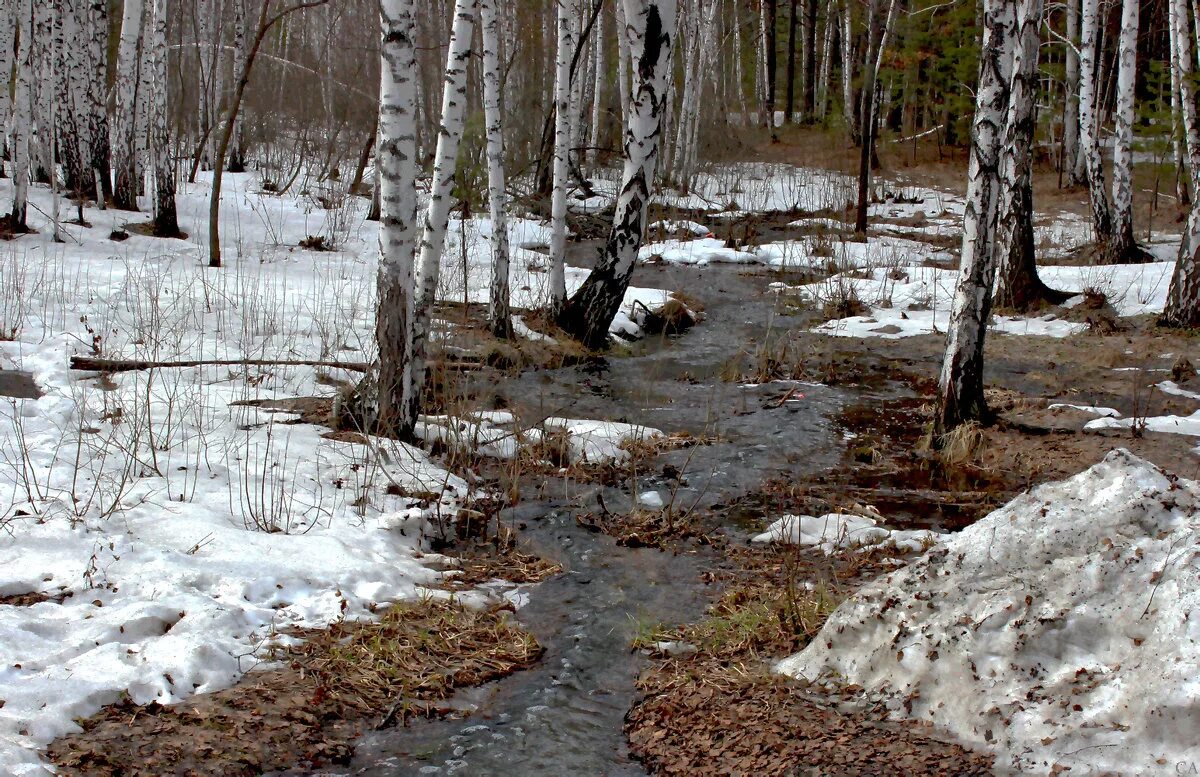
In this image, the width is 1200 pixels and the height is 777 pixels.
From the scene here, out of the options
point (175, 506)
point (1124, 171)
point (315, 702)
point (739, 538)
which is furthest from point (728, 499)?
point (1124, 171)

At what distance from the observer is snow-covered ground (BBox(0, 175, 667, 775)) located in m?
3.20

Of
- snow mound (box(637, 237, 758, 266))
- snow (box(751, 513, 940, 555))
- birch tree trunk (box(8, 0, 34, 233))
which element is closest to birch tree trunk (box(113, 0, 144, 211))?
birch tree trunk (box(8, 0, 34, 233))

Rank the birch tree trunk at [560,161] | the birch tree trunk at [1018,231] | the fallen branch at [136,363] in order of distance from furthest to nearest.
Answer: the birch tree trunk at [560,161] → the birch tree trunk at [1018,231] → the fallen branch at [136,363]

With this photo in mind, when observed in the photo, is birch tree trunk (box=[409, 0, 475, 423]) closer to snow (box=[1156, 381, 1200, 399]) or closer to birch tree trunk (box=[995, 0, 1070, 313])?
birch tree trunk (box=[995, 0, 1070, 313])

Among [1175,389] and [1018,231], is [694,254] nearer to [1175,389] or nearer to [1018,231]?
[1018,231]

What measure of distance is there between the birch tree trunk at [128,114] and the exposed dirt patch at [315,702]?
11.2 metres

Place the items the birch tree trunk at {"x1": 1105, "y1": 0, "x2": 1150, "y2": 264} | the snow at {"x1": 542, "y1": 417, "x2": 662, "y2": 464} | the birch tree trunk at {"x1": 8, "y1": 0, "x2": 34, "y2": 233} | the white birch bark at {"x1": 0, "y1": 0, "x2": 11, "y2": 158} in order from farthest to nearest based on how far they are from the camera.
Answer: the white birch bark at {"x1": 0, "y1": 0, "x2": 11, "y2": 158}
the birch tree trunk at {"x1": 1105, "y1": 0, "x2": 1150, "y2": 264}
the birch tree trunk at {"x1": 8, "y1": 0, "x2": 34, "y2": 233}
the snow at {"x1": 542, "y1": 417, "x2": 662, "y2": 464}

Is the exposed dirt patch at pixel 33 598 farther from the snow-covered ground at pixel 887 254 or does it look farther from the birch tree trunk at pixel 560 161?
the snow-covered ground at pixel 887 254

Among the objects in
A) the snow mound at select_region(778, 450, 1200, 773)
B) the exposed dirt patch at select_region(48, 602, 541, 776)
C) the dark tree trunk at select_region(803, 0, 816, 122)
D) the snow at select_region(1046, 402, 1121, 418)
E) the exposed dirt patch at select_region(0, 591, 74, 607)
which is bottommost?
the exposed dirt patch at select_region(48, 602, 541, 776)

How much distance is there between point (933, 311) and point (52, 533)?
945cm

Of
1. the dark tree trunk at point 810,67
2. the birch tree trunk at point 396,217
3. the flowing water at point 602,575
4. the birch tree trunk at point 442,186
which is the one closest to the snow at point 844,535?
the flowing water at point 602,575

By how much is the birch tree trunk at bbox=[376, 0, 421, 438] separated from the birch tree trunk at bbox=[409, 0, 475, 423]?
7.2 inches

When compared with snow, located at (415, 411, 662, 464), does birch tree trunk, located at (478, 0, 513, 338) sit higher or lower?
higher

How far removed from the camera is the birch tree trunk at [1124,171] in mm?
11336
